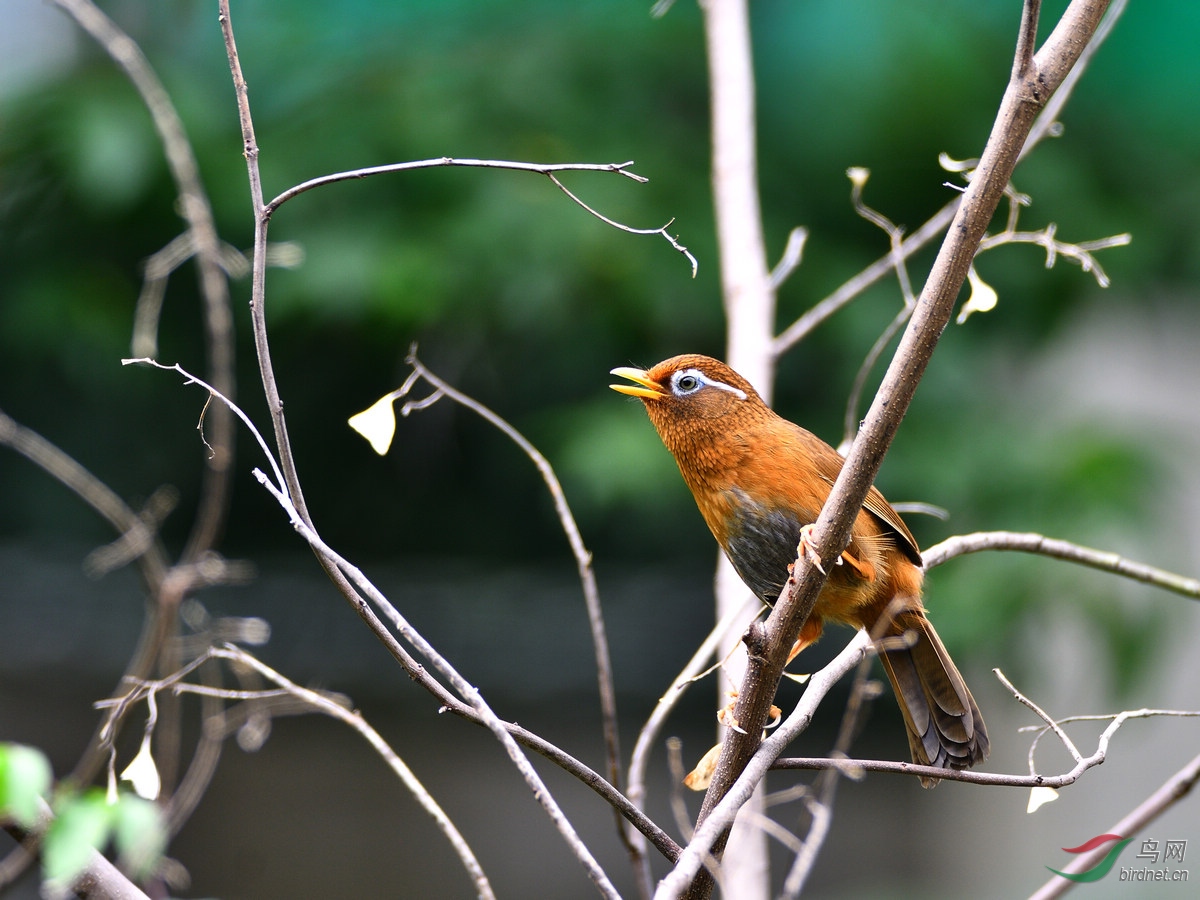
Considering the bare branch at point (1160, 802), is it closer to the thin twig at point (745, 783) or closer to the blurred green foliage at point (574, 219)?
the thin twig at point (745, 783)

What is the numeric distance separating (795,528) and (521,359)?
8.75ft

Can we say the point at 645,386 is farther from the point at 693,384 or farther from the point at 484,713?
the point at 484,713

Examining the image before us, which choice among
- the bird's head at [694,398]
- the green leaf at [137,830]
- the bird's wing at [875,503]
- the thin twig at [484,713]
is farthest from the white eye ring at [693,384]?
the green leaf at [137,830]

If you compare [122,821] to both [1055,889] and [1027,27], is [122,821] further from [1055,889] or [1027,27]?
[1027,27]

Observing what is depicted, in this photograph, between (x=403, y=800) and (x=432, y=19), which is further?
(x=403, y=800)

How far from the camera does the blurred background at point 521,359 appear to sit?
4.21 m

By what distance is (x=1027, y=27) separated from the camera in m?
1.24

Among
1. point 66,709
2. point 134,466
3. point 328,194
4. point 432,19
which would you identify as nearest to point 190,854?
point 66,709

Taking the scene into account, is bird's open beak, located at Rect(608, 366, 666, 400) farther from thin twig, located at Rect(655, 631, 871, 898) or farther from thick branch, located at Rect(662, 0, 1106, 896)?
thick branch, located at Rect(662, 0, 1106, 896)

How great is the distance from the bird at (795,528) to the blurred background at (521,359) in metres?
1.53

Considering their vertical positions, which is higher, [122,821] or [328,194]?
[328,194]

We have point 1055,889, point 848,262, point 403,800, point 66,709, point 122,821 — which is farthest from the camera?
point 403,800

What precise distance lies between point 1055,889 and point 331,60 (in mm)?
4264

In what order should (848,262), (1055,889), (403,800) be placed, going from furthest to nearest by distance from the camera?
(403,800) < (848,262) < (1055,889)
